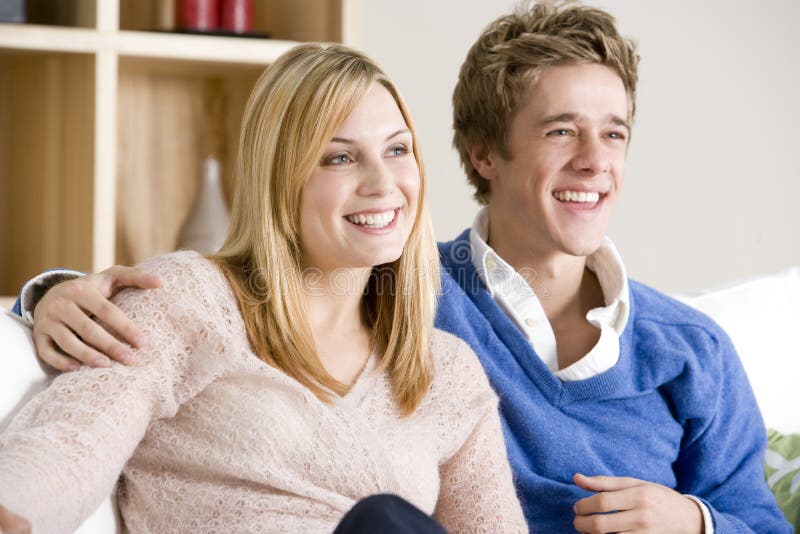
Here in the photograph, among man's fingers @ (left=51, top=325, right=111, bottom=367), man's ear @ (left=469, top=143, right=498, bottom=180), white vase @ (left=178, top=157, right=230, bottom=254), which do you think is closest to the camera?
man's fingers @ (left=51, top=325, right=111, bottom=367)

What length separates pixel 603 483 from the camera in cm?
142

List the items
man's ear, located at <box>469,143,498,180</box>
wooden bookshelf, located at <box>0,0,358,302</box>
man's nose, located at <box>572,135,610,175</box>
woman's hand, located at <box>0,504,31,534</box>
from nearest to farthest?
1. woman's hand, located at <box>0,504,31,534</box>
2. man's nose, located at <box>572,135,610,175</box>
3. man's ear, located at <box>469,143,498,180</box>
4. wooden bookshelf, located at <box>0,0,358,302</box>

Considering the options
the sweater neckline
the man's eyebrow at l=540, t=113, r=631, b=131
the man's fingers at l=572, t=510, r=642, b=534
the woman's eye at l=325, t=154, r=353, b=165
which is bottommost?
the man's fingers at l=572, t=510, r=642, b=534

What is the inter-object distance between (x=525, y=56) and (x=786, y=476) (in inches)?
32.4

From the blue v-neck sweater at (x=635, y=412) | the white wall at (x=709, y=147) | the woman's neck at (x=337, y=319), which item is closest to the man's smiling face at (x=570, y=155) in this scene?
the blue v-neck sweater at (x=635, y=412)

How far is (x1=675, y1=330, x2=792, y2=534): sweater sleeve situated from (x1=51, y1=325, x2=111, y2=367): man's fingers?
3.11 feet

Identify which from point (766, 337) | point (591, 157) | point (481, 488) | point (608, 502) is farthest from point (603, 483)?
point (766, 337)

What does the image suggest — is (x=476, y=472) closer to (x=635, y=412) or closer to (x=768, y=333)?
(x=635, y=412)

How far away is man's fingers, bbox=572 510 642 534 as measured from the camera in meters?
1.40

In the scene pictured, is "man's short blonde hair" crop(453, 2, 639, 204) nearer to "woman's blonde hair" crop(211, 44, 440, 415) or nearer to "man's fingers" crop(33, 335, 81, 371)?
"woman's blonde hair" crop(211, 44, 440, 415)

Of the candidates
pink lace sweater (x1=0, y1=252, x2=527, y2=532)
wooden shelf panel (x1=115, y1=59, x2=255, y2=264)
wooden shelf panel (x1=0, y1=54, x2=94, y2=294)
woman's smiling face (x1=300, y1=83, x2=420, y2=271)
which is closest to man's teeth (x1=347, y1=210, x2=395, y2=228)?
woman's smiling face (x1=300, y1=83, x2=420, y2=271)

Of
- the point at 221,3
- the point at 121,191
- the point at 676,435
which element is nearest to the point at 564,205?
the point at 676,435

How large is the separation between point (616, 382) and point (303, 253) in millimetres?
530

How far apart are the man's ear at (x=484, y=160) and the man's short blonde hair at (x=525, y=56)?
1 centimetres
